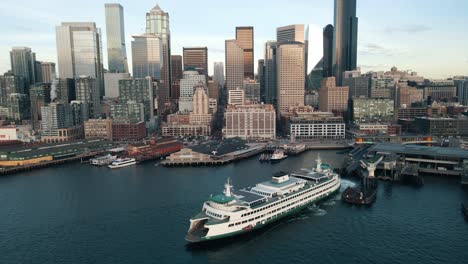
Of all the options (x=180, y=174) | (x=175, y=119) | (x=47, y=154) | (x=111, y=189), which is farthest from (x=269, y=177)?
(x=175, y=119)

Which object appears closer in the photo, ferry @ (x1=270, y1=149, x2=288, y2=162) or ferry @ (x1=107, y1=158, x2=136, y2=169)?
ferry @ (x1=107, y1=158, x2=136, y2=169)

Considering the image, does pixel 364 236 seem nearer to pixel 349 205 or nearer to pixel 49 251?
pixel 349 205

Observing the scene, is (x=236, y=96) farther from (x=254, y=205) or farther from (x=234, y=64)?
(x=254, y=205)

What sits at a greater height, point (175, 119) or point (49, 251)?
point (175, 119)

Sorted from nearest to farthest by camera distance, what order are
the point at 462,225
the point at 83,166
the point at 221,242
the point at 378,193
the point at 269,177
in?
the point at 221,242
the point at 462,225
the point at 378,193
the point at 269,177
the point at 83,166

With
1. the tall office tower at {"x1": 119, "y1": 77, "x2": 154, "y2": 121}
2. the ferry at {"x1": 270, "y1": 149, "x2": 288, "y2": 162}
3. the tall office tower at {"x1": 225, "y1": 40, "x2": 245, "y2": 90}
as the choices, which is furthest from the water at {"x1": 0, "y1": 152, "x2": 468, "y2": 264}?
the tall office tower at {"x1": 225, "y1": 40, "x2": 245, "y2": 90}

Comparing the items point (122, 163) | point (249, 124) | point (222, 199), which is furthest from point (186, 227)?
Result: point (249, 124)

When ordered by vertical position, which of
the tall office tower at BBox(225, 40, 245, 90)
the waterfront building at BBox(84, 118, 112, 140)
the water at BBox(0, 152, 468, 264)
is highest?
the tall office tower at BBox(225, 40, 245, 90)

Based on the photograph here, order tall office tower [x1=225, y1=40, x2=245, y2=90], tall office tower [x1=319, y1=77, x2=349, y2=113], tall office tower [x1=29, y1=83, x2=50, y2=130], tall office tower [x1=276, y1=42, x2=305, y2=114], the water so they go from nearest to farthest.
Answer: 1. the water
2. tall office tower [x1=29, y1=83, x2=50, y2=130]
3. tall office tower [x1=319, y1=77, x2=349, y2=113]
4. tall office tower [x1=276, y1=42, x2=305, y2=114]
5. tall office tower [x1=225, y1=40, x2=245, y2=90]

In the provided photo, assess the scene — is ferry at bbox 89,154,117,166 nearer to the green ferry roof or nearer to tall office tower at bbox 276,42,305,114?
the green ferry roof
